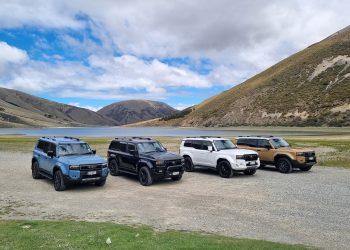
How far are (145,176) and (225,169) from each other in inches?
204

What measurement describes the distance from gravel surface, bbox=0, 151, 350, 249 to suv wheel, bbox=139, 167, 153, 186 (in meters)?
0.38

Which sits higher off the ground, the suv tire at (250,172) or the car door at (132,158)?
the car door at (132,158)

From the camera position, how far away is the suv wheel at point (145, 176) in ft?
61.0

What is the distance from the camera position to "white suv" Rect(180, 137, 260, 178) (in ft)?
68.6

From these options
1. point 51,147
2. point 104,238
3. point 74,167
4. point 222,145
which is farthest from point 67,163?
point 222,145

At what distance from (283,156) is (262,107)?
388 feet

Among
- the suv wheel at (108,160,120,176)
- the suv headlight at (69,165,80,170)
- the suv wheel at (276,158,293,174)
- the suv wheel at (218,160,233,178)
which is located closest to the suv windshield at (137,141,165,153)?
the suv wheel at (108,160,120,176)

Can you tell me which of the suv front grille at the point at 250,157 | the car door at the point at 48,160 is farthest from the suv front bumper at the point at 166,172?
the car door at the point at 48,160

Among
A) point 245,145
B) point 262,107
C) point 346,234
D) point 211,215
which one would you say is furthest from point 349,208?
point 262,107

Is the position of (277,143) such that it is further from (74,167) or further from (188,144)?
(74,167)

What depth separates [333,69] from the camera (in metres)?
135

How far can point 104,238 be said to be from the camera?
8.98 m

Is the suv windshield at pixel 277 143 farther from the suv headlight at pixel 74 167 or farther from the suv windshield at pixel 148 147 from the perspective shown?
the suv headlight at pixel 74 167

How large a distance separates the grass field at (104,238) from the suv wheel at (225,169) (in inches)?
444
